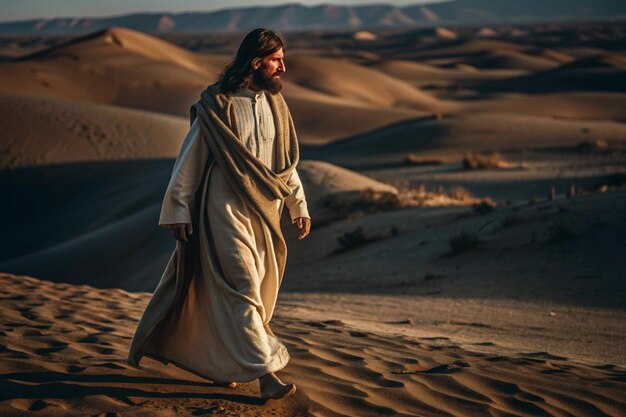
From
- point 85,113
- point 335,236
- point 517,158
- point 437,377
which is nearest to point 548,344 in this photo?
point 437,377

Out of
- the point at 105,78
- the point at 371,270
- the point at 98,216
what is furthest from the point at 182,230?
the point at 105,78

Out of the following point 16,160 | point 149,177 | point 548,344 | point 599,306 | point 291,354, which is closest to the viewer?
point 291,354

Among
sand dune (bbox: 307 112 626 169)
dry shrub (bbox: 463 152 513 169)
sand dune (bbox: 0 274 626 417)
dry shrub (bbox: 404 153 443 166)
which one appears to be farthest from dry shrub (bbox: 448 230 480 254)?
sand dune (bbox: 307 112 626 169)

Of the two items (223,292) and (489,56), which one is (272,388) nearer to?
(223,292)

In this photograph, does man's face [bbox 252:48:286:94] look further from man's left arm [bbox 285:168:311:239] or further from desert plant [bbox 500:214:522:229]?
desert plant [bbox 500:214:522:229]

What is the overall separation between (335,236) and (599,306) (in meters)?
5.41

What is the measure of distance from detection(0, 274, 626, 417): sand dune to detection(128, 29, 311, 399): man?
0.65 feet

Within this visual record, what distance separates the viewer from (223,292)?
14.2 ft

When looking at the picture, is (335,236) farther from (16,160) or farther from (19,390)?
(16,160)

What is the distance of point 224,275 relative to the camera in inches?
172

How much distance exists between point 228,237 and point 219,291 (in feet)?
0.92

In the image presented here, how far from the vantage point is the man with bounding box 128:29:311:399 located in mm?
4297

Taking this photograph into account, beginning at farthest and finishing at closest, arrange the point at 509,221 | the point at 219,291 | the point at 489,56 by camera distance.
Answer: the point at 489,56, the point at 509,221, the point at 219,291

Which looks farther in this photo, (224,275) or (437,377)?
(437,377)
